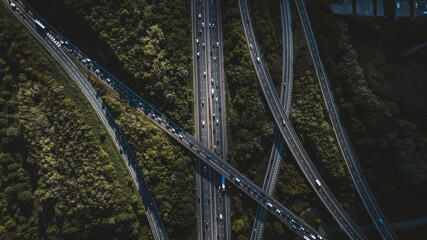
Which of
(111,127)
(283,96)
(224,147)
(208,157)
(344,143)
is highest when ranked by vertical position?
(283,96)

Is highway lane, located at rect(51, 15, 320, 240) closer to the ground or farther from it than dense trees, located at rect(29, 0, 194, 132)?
closer to the ground

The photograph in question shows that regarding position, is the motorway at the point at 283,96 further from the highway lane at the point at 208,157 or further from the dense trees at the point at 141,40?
the dense trees at the point at 141,40

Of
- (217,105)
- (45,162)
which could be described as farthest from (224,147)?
(45,162)

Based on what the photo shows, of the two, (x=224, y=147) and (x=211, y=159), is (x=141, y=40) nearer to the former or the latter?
(x=224, y=147)

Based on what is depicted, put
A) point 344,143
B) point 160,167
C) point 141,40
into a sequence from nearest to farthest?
point 141,40 → point 160,167 → point 344,143

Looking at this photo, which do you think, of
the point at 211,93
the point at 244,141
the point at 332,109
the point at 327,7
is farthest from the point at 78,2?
the point at 332,109

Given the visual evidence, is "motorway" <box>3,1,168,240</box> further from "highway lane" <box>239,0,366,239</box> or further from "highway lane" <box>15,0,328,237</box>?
"highway lane" <box>239,0,366,239</box>

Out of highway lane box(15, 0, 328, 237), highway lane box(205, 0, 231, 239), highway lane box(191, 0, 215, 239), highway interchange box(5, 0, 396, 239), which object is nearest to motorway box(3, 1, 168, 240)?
highway interchange box(5, 0, 396, 239)
